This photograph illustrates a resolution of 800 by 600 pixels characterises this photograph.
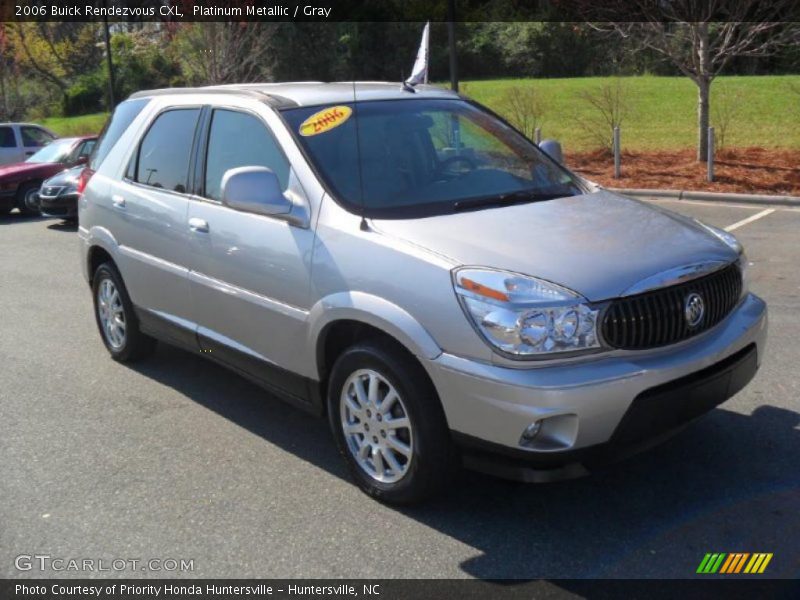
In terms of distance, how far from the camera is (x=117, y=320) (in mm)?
6285

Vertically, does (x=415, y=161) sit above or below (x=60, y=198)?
above

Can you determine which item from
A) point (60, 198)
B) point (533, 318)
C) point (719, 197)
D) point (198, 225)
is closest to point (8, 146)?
point (60, 198)

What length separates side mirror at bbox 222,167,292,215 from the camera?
4238 mm

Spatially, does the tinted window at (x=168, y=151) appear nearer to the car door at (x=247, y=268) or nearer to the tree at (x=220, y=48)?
the car door at (x=247, y=268)

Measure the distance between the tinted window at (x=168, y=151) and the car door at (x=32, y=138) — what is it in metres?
15.5

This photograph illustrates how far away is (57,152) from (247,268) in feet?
45.8

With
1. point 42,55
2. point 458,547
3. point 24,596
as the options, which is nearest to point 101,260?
point 24,596

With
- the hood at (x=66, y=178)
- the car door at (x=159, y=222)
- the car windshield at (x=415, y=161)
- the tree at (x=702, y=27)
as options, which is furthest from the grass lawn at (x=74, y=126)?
the car windshield at (x=415, y=161)

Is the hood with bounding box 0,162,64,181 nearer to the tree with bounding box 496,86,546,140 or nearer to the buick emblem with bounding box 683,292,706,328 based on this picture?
the tree with bounding box 496,86,546,140

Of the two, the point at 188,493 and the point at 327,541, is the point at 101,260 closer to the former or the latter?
the point at 188,493

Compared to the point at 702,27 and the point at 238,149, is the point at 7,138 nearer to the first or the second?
the point at 702,27

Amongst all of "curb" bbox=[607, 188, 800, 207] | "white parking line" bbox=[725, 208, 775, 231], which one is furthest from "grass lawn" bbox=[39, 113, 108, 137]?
"white parking line" bbox=[725, 208, 775, 231]

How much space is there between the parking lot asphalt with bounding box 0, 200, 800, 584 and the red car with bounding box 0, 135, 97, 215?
37.5 feet

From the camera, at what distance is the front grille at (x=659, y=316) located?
11.6 ft
